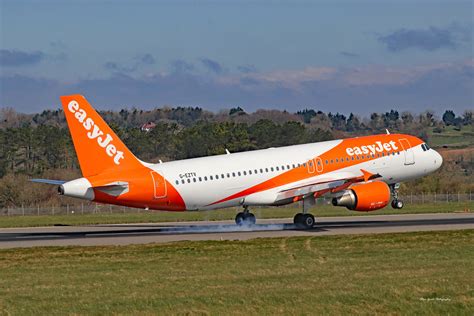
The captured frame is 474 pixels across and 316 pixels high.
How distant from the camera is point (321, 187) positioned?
5084cm

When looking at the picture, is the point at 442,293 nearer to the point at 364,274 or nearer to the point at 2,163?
the point at 364,274

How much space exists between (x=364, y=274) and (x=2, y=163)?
4753 inches

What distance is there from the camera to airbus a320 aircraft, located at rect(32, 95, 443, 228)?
48.4 metres

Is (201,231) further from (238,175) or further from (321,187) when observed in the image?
(321,187)

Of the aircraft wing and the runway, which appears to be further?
the aircraft wing

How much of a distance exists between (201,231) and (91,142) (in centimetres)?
879

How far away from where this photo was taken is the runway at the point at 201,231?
4672 cm

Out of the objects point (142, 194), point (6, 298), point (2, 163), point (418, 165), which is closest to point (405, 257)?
point (6, 298)

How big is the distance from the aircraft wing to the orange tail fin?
9110 millimetres

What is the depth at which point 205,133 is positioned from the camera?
156500mm

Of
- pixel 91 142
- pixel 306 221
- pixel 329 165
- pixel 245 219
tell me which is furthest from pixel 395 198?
pixel 91 142

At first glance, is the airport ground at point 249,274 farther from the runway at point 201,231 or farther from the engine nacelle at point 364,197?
the engine nacelle at point 364,197

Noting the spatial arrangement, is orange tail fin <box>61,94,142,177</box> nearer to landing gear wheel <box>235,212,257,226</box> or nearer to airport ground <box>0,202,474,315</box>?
airport ground <box>0,202,474,315</box>

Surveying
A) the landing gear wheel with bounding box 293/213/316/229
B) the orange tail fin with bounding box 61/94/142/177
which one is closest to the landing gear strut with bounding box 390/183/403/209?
the landing gear wheel with bounding box 293/213/316/229
